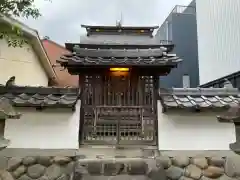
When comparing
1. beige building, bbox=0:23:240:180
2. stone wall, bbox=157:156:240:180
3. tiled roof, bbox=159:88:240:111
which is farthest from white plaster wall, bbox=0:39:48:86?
stone wall, bbox=157:156:240:180

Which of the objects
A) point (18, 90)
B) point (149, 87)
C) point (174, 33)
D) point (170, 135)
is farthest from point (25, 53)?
point (174, 33)

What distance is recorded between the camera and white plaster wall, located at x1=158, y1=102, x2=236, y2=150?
→ 6855 mm

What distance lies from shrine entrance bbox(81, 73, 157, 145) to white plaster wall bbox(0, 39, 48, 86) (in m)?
5.77

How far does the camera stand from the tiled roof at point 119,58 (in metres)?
6.88

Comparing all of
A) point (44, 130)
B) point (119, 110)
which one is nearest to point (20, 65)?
point (44, 130)

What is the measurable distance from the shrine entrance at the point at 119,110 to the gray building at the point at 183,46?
1350cm

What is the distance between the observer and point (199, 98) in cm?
712

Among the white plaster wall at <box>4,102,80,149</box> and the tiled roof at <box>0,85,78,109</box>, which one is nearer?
the tiled roof at <box>0,85,78,109</box>

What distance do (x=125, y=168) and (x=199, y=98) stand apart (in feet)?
8.04

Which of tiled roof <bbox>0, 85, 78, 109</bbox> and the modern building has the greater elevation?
the modern building

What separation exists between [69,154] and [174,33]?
1653cm

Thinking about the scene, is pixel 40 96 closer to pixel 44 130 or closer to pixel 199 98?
pixel 44 130

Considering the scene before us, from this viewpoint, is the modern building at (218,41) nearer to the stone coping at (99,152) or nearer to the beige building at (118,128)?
the beige building at (118,128)

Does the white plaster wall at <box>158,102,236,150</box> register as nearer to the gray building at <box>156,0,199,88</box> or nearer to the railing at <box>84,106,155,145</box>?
the railing at <box>84,106,155,145</box>
